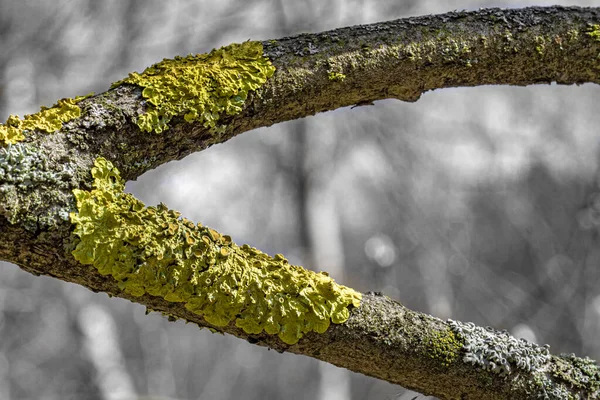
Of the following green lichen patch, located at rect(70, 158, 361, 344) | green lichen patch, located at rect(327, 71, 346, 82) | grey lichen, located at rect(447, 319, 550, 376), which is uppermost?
green lichen patch, located at rect(327, 71, 346, 82)

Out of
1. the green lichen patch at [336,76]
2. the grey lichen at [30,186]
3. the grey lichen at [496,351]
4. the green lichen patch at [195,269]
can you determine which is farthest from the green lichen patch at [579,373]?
the grey lichen at [30,186]

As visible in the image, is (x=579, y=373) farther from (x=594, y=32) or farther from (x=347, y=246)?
(x=347, y=246)

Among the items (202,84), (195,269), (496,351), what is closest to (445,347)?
(496,351)

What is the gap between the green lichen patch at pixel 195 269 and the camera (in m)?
1.15

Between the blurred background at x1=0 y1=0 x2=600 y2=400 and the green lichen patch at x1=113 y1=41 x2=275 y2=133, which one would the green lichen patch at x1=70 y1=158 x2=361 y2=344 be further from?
the blurred background at x1=0 y1=0 x2=600 y2=400

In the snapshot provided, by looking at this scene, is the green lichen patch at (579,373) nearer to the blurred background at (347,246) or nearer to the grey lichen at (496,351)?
the grey lichen at (496,351)

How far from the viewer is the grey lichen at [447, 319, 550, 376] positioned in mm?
1370

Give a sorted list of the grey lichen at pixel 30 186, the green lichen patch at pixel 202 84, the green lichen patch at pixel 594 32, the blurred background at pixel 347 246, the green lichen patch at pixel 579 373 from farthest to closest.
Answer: the blurred background at pixel 347 246
the green lichen patch at pixel 594 32
the green lichen patch at pixel 579 373
the green lichen patch at pixel 202 84
the grey lichen at pixel 30 186

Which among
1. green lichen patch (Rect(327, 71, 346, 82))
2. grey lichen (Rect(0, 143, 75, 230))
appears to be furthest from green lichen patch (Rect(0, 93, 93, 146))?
green lichen patch (Rect(327, 71, 346, 82))

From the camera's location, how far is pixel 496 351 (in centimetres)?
138

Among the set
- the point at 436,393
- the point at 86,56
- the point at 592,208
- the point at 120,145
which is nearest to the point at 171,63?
the point at 120,145

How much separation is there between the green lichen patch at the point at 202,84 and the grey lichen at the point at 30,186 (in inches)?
8.8

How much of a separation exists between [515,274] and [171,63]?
36.9 ft

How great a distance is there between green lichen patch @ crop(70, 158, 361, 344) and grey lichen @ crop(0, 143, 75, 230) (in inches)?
1.6
